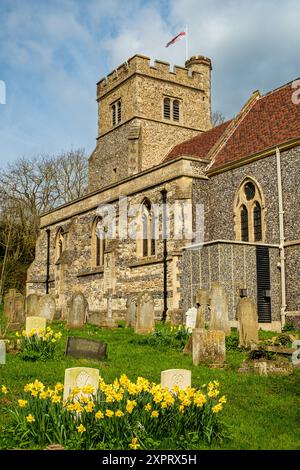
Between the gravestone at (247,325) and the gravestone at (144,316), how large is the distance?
10.7 feet

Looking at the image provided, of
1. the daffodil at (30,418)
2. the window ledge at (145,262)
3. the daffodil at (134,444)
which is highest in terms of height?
the window ledge at (145,262)

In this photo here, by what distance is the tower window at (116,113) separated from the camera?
101ft

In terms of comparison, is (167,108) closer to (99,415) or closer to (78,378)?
(78,378)

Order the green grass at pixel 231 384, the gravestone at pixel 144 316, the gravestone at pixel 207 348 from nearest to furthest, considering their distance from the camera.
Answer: the green grass at pixel 231 384 → the gravestone at pixel 207 348 → the gravestone at pixel 144 316

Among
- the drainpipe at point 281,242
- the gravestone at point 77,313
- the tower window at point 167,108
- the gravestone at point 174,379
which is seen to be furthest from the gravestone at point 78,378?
the tower window at point 167,108

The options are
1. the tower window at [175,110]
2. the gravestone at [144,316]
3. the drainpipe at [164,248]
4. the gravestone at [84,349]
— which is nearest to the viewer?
the gravestone at [84,349]

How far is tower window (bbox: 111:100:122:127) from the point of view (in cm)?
3069

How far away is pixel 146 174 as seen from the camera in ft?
71.1

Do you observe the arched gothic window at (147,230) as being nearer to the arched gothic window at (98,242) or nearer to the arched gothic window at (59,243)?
the arched gothic window at (98,242)

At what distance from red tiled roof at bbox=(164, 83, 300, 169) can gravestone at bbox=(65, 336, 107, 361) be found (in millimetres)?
10574

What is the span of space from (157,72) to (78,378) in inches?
1035

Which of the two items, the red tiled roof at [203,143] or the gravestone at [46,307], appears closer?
the gravestone at [46,307]

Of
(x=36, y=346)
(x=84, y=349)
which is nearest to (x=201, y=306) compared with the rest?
(x=84, y=349)

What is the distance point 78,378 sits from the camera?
5484 millimetres
